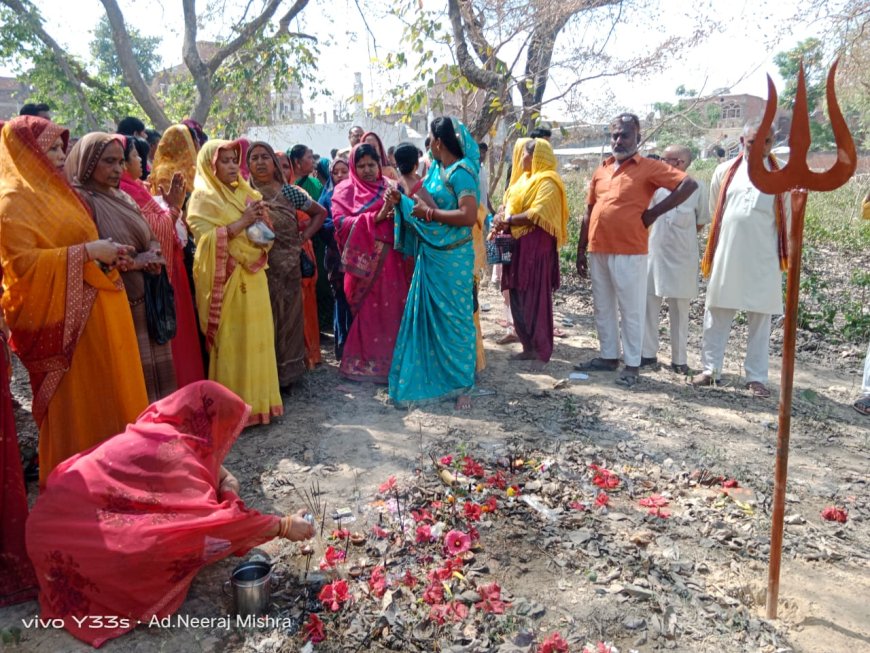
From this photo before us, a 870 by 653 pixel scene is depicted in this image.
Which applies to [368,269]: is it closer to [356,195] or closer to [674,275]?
[356,195]

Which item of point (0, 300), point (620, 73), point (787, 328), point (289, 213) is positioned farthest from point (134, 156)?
point (620, 73)

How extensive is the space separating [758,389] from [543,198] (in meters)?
2.32

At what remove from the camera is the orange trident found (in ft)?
7.66

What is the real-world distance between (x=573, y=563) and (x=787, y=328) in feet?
4.42

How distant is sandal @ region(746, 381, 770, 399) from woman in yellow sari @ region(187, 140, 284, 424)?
3677 millimetres

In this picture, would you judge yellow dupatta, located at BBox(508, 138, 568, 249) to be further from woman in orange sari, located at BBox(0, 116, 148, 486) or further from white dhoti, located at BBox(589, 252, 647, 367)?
woman in orange sari, located at BBox(0, 116, 148, 486)

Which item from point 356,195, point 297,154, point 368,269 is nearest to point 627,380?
point 368,269

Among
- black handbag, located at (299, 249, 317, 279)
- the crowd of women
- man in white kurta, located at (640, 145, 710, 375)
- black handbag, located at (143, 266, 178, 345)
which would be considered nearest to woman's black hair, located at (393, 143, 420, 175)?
the crowd of women

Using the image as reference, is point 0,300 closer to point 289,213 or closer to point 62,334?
point 62,334

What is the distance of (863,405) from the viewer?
488cm

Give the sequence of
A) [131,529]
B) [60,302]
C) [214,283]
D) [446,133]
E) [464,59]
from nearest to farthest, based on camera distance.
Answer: [131,529]
[60,302]
[214,283]
[446,133]
[464,59]

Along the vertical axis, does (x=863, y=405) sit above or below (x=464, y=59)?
below

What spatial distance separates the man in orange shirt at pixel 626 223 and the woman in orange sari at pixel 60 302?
3708 millimetres

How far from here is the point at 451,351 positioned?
16.0ft
